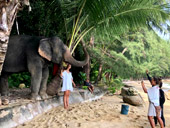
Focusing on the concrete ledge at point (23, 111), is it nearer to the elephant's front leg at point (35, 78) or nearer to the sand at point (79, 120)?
the sand at point (79, 120)

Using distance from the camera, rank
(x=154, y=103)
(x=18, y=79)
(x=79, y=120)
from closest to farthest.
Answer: (x=154, y=103) → (x=79, y=120) → (x=18, y=79)

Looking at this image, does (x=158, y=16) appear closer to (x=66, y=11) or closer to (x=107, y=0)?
(x=107, y=0)

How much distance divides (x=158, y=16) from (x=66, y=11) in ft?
12.0

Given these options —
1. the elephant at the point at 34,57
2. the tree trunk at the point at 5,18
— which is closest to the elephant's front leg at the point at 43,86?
the elephant at the point at 34,57

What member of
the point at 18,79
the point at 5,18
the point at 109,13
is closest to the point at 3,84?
the point at 5,18

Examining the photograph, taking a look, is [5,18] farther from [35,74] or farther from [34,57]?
[35,74]

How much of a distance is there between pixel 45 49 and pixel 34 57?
0.36 metres

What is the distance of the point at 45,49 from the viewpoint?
16.0 feet

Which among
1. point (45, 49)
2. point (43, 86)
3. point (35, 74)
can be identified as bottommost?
point (43, 86)

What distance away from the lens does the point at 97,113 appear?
508 centimetres

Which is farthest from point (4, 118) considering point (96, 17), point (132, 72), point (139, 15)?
point (132, 72)

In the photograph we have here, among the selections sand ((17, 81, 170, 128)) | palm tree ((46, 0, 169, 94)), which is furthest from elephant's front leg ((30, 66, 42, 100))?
palm tree ((46, 0, 169, 94))

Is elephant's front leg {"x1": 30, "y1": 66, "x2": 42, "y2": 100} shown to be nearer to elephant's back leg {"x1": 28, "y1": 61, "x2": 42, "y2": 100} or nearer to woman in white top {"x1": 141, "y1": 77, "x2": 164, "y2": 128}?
elephant's back leg {"x1": 28, "y1": 61, "x2": 42, "y2": 100}

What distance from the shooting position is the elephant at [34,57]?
480 cm
